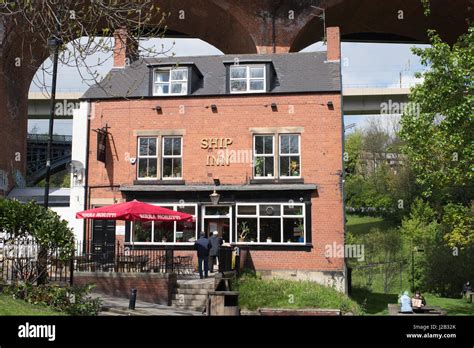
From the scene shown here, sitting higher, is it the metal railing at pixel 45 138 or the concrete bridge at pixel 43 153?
the metal railing at pixel 45 138

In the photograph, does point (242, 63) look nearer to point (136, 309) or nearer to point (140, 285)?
point (140, 285)

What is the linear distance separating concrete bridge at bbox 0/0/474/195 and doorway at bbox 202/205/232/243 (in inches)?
515

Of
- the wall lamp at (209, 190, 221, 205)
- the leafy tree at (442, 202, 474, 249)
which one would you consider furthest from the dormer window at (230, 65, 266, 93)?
the leafy tree at (442, 202, 474, 249)

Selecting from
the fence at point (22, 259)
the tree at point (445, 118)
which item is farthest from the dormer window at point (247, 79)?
the fence at point (22, 259)

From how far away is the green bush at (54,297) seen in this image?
1133 cm

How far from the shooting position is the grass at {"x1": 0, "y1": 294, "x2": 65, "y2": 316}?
8.88 m

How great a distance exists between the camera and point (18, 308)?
9.53 meters

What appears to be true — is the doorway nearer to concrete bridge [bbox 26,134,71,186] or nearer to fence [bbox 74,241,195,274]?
fence [bbox 74,241,195,274]

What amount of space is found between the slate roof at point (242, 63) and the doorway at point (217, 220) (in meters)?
5.06

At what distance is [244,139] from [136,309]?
32.8 feet

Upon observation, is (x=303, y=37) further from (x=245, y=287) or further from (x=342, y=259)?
(x=245, y=287)

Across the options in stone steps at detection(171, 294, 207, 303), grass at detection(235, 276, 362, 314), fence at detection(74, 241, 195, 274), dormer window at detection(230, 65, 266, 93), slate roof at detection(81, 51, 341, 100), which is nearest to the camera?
stone steps at detection(171, 294, 207, 303)
